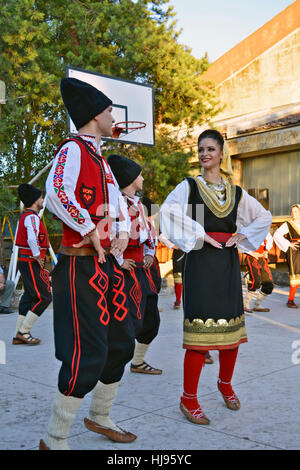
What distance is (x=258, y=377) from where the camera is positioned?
4.26m

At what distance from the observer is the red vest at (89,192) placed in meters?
2.49

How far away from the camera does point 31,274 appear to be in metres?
6.03

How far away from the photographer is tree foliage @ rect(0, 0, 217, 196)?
456 inches

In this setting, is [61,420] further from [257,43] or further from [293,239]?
[257,43]

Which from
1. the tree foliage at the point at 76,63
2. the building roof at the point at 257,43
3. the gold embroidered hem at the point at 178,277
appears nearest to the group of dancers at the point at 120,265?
the gold embroidered hem at the point at 178,277

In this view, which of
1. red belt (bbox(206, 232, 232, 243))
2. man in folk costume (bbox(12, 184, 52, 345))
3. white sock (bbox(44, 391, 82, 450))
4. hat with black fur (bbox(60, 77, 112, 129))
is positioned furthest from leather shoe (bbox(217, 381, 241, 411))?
man in folk costume (bbox(12, 184, 52, 345))

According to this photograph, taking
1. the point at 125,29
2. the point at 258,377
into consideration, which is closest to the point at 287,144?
the point at 125,29

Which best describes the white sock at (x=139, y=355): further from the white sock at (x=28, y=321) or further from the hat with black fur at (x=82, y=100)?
the hat with black fur at (x=82, y=100)

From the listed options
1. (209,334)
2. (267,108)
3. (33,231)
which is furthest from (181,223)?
(267,108)

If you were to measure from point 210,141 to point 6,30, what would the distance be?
966 cm

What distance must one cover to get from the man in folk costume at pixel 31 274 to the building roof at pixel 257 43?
11.8 meters

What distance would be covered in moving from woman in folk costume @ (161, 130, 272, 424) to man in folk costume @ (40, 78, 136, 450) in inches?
22.7

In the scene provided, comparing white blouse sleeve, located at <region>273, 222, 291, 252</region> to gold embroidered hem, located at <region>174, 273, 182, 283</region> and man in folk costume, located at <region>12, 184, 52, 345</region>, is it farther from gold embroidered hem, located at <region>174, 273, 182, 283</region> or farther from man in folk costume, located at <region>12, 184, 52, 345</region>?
man in folk costume, located at <region>12, 184, 52, 345</region>
